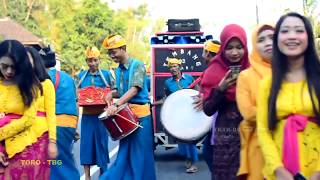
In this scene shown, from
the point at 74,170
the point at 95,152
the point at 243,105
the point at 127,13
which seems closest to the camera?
the point at 243,105

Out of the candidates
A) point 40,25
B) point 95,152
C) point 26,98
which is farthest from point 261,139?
point 40,25

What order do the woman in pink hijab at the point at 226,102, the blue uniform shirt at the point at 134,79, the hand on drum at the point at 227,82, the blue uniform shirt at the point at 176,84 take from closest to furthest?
the hand on drum at the point at 227,82, the woman in pink hijab at the point at 226,102, the blue uniform shirt at the point at 134,79, the blue uniform shirt at the point at 176,84

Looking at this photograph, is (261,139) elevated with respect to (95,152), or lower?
elevated

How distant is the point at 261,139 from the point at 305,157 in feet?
0.96

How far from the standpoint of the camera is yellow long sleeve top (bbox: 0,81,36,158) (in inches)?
214

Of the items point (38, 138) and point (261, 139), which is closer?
point (261, 139)

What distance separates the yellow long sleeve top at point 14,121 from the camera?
544 centimetres

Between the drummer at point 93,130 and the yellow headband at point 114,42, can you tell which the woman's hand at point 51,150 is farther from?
the drummer at point 93,130

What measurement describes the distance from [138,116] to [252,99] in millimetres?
3075

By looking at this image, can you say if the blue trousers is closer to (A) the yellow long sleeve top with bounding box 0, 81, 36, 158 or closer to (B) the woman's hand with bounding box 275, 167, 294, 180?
(A) the yellow long sleeve top with bounding box 0, 81, 36, 158

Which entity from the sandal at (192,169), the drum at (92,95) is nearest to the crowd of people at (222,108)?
the drum at (92,95)

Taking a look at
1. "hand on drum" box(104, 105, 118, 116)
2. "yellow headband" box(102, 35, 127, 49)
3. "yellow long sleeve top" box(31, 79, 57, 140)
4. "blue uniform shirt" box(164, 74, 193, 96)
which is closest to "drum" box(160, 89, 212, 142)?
"hand on drum" box(104, 105, 118, 116)

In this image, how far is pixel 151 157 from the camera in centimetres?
789

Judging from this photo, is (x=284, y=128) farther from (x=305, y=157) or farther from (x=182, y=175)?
(x=182, y=175)
